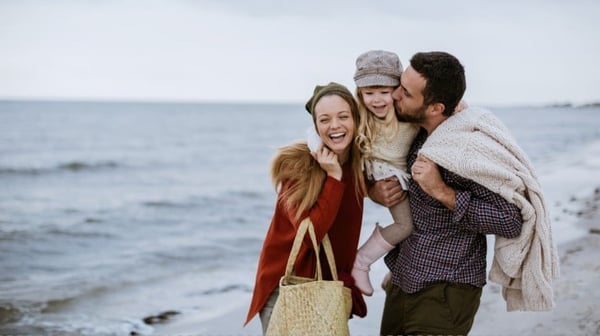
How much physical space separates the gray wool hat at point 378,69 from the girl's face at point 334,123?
23 cm

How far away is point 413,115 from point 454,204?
0.50m

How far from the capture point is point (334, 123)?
3484 millimetres

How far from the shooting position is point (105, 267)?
10531 mm

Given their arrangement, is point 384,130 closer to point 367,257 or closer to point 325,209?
point 325,209

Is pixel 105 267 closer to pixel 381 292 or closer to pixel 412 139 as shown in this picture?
pixel 381 292

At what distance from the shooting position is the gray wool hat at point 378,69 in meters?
3.64

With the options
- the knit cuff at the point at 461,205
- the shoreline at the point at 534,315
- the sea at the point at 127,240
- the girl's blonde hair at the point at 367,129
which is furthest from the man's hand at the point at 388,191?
the shoreline at the point at 534,315

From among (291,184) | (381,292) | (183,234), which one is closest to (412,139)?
(291,184)

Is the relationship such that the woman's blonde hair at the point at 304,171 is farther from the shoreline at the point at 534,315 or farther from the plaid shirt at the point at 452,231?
the shoreline at the point at 534,315

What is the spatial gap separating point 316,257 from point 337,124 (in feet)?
2.23

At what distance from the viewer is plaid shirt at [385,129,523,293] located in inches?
129

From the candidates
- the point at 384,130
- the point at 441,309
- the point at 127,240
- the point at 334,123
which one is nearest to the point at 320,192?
the point at 334,123

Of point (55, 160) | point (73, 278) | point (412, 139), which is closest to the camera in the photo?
point (412, 139)

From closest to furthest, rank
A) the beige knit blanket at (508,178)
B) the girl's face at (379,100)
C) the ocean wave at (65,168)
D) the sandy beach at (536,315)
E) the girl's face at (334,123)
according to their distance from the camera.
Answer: the beige knit blanket at (508,178) < the girl's face at (334,123) < the girl's face at (379,100) < the sandy beach at (536,315) < the ocean wave at (65,168)
